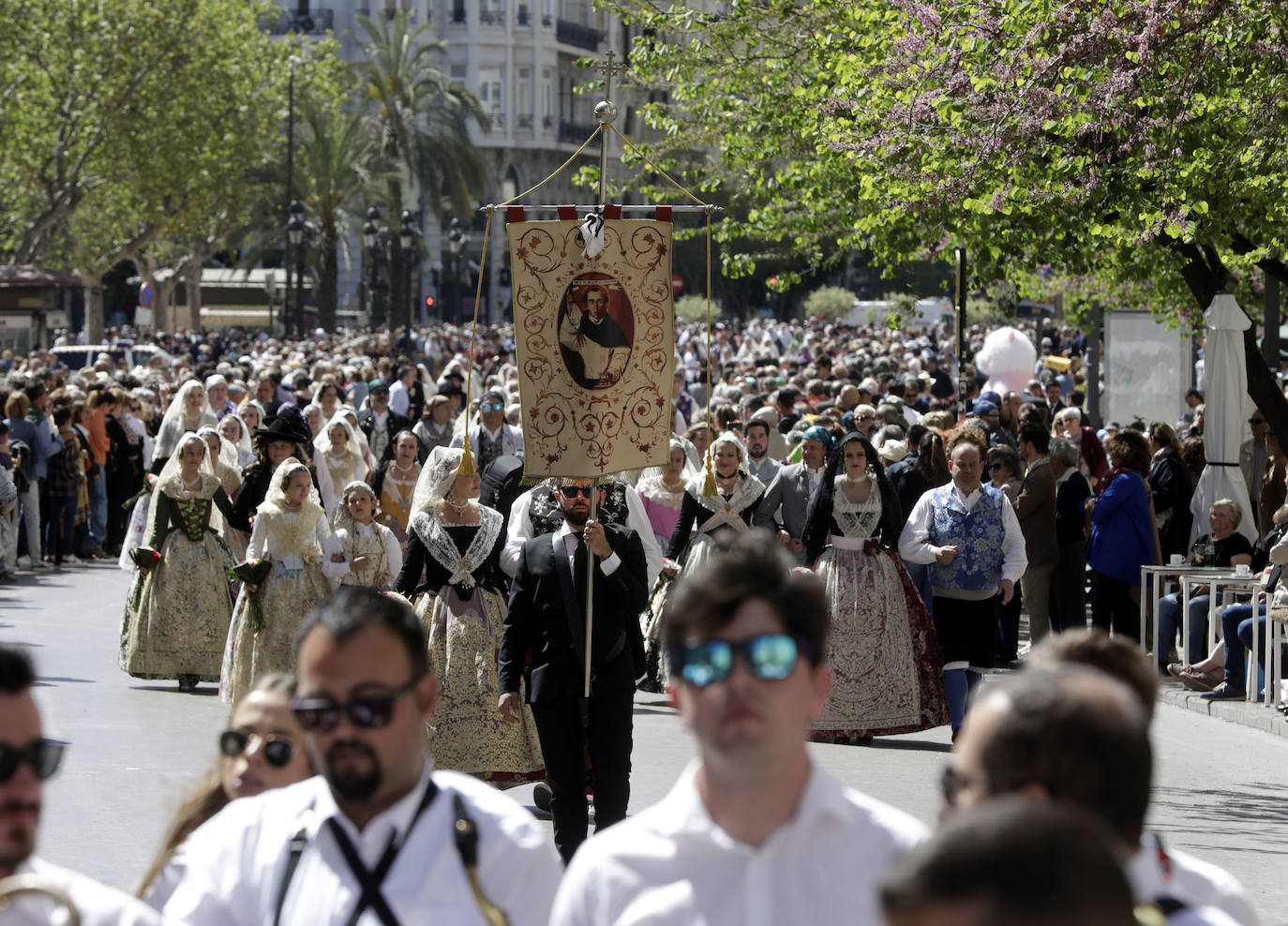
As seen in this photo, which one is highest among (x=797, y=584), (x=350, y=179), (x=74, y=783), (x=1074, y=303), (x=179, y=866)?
(x=350, y=179)

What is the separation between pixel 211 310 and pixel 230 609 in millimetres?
68763

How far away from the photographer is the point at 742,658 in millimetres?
3070

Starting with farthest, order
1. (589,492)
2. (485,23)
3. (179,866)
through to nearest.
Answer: (485,23)
(589,492)
(179,866)

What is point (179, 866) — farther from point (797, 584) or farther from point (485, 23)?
point (485, 23)

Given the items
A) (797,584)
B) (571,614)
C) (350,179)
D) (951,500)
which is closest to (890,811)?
(797,584)

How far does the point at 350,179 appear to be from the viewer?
55.0m

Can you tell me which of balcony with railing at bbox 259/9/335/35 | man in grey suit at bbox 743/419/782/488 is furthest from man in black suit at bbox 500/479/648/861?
balcony with railing at bbox 259/9/335/35

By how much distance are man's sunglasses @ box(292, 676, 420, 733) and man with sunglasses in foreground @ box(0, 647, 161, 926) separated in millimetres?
392

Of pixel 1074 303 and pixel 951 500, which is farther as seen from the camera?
pixel 1074 303

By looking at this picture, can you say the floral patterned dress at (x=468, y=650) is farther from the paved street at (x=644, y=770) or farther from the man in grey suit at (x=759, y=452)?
the man in grey suit at (x=759, y=452)

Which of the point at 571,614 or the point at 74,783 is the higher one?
the point at 571,614

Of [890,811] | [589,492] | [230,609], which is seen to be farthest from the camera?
[230,609]

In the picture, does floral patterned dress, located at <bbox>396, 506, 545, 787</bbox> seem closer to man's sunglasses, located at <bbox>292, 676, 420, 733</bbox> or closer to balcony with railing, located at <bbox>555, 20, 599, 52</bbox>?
man's sunglasses, located at <bbox>292, 676, 420, 733</bbox>

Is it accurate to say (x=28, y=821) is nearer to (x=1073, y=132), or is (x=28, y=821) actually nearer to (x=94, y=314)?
(x=1073, y=132)
